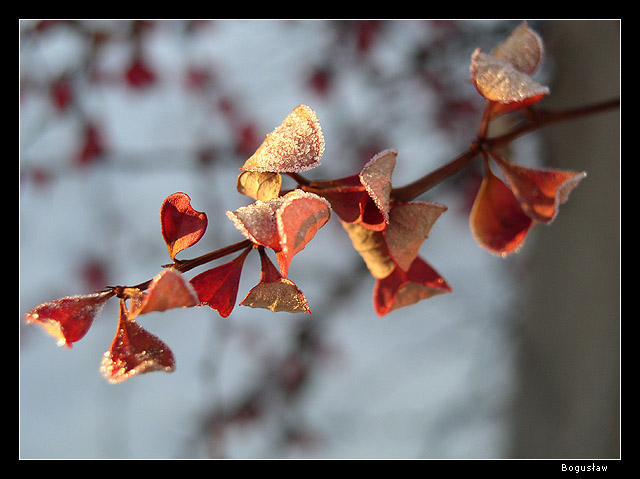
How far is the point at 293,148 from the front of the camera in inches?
12.7

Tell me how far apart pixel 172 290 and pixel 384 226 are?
0.14m

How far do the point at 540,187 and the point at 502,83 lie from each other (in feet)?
0.28

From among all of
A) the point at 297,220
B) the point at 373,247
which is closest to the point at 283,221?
the point at 297,220

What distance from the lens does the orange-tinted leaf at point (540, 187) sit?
368 mm

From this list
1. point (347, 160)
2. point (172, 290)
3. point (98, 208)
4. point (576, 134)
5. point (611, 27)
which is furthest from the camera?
point (98, 208)

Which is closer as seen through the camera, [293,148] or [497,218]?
[293,148]

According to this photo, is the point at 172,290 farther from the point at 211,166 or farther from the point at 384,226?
the point at 211,166

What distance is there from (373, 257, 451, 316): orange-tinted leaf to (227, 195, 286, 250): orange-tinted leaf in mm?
144

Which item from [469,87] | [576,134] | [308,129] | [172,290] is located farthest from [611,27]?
[172,290]

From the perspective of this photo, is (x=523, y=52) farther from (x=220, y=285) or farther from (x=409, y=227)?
(x=220, y=285)

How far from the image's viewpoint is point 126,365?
31 cm

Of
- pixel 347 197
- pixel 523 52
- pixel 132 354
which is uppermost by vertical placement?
pixel 523 52

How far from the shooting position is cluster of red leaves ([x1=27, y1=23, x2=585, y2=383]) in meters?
0.29

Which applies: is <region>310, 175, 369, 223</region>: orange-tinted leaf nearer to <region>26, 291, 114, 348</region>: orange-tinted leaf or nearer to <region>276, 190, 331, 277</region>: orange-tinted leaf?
<region>276, 190, 331, 277</region>: orange-tinted leaf
